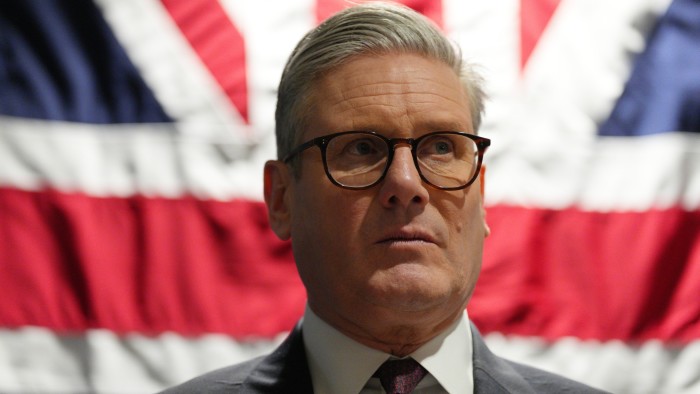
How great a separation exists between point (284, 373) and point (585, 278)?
0.86 meters

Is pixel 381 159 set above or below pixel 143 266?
above

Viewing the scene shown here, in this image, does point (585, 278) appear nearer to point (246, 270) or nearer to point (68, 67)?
point (246, 270)

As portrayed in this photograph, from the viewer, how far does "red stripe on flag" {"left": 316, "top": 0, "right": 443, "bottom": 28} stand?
71.9 inches

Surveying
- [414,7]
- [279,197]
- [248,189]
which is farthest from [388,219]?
[414,7]

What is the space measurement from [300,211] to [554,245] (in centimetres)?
79

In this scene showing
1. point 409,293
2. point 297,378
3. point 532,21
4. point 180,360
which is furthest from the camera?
point 532,21

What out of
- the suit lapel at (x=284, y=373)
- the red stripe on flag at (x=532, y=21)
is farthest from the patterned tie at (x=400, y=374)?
the red stripe on flag at (x=532, y=21)

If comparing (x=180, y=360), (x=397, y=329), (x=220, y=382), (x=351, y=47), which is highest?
(x=351, y=47)

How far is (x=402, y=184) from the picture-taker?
1093mm

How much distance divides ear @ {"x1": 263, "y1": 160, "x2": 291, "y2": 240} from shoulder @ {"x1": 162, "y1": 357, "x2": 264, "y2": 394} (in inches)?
8.3

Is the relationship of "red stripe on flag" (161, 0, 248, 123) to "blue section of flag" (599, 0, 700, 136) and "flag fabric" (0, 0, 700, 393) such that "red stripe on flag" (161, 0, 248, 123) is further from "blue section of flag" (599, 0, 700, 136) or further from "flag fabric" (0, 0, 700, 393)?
"blue section of flag" (599, 0, 700, 136)

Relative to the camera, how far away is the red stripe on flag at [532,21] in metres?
1.84

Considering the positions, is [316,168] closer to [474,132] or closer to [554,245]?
[474,132]

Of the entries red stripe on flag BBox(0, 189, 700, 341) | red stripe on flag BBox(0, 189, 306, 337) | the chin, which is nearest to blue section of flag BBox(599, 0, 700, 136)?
red stripe on flag BBox(0, 189, 700, 341)
